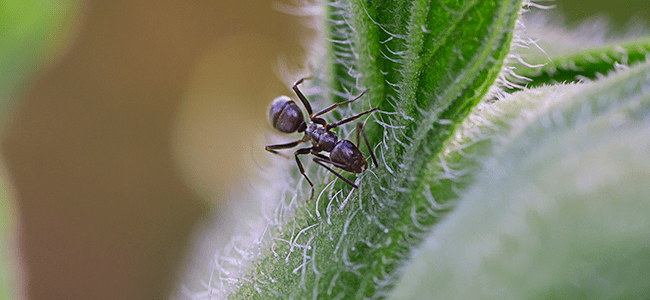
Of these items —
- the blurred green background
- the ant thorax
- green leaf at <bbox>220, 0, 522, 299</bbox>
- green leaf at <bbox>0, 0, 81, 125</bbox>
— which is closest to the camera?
green leaf at <bbox>220, 0, 522, 299</bbox>

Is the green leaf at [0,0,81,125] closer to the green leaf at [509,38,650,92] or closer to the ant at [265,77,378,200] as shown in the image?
the ant at [265,77,378,200]

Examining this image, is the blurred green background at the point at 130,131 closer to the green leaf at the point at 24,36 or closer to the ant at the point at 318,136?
the green leaf at the point at 24,36

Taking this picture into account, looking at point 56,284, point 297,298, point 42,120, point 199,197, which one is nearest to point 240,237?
point 297,298

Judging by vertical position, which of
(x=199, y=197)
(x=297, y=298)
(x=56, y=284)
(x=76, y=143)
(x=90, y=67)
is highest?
(x=297, y=298)

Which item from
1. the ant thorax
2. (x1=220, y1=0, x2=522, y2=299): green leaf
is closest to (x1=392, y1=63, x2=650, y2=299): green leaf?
(x1=220, y1=0, x2=522, y2=299): green leaf

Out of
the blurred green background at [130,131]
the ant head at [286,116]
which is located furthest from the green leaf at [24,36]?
the blurred green background at [130,131]

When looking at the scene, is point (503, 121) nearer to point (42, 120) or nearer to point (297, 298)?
point (297, 298)

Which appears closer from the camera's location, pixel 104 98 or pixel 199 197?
pixel 199 197

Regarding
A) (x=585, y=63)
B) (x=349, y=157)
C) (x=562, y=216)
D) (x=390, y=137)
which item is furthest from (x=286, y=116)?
(x=562, y=216)
